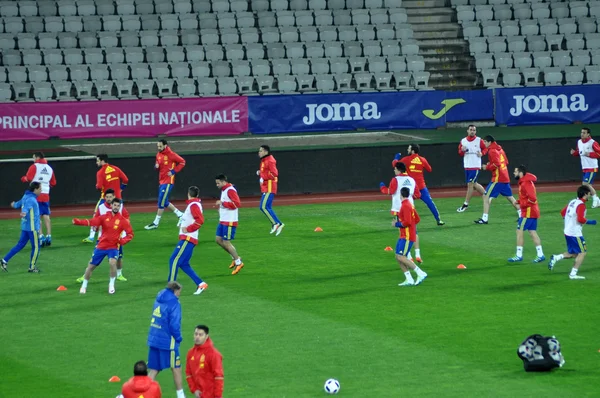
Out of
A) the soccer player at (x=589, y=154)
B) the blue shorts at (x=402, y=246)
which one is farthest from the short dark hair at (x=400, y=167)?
the soccer player at (x=589, y=154)

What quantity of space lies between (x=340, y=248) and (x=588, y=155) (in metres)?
8.59

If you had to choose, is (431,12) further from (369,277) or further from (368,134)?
(369,277)

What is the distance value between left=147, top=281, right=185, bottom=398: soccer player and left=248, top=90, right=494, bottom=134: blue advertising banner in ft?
80.6

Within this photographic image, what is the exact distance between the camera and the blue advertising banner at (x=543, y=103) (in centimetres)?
3928

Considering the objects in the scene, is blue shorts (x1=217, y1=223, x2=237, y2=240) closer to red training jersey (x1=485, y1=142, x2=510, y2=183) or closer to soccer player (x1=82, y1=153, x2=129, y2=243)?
soccer player (x1=82, y1=153, x2=129, y2=243)

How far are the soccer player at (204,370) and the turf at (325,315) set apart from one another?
64.1 inches

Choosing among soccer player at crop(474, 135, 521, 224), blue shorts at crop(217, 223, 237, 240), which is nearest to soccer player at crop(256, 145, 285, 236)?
blue shorts at crop(217, 223, 237, 240)

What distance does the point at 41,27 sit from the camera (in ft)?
129

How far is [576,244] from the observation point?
19.3 metres

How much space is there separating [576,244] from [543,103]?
825 inches

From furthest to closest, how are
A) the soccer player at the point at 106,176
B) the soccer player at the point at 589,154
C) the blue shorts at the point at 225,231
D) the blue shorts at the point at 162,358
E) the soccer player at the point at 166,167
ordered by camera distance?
the soccer player at the point at 589,154, the soccer player at the point at 166,167, the soccer player at the point at 106,176, the blue shorts at the point at 225,231, the blue shorts at the point at 162,358

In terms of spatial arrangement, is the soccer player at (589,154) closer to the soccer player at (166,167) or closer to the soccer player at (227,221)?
the soccer player at (166,167)

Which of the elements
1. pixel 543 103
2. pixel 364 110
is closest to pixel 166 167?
pixel 364 110

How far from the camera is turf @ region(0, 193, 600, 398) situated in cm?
1391
